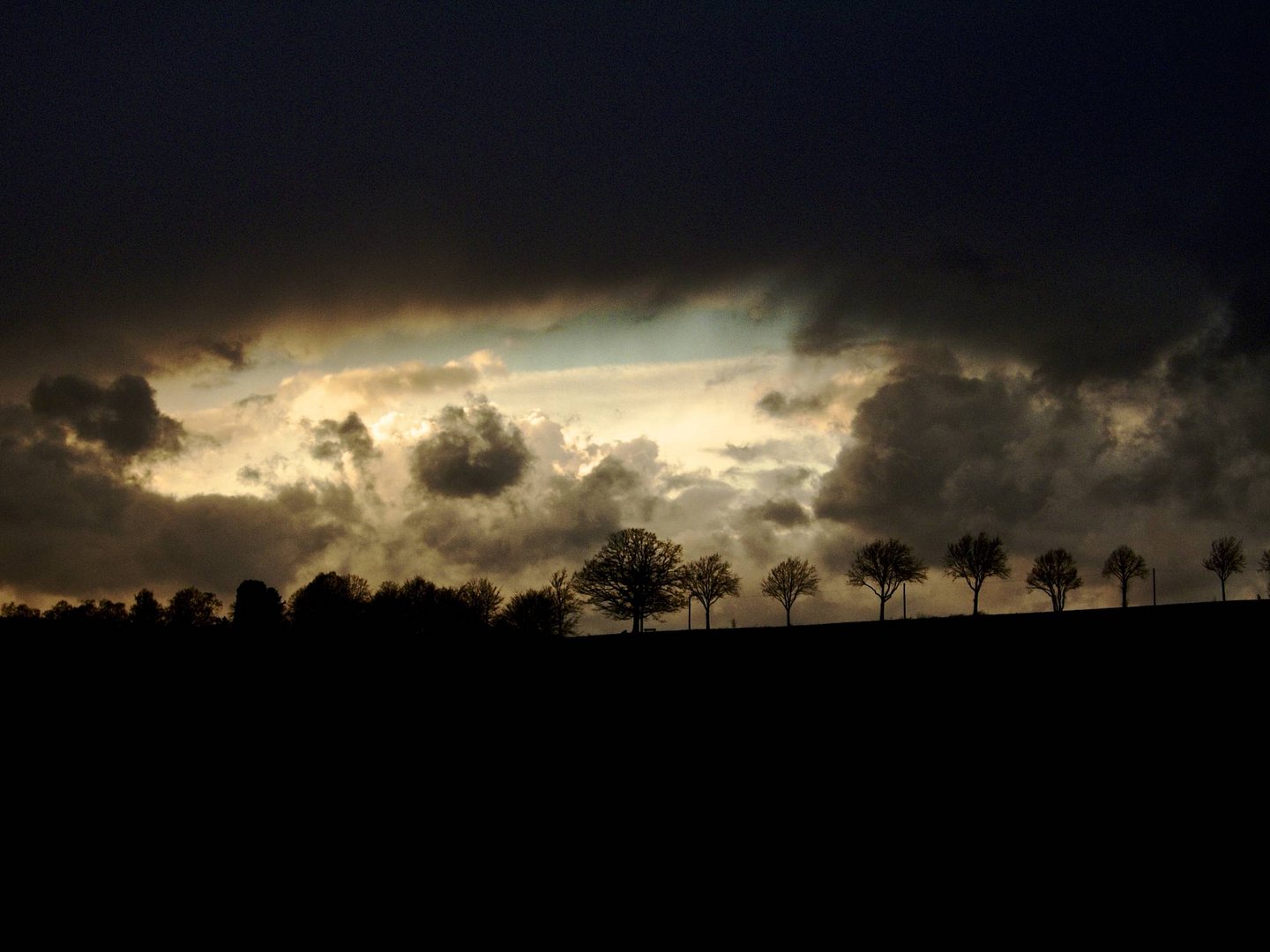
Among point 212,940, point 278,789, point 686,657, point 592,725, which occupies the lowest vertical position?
point 212,940

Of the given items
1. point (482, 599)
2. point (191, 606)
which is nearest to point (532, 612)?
point (482, 599)


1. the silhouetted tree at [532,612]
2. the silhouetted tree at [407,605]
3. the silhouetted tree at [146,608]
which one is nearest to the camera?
the silhouetted tree at [407,605]

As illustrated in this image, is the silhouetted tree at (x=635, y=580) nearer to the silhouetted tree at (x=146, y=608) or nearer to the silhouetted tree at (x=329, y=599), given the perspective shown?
the silhouetted tree at (x=329, y=599)

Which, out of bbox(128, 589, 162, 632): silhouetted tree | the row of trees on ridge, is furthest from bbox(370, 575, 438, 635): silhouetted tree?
Answer: bbox(128, 589, 162, 632): silhouetted tree

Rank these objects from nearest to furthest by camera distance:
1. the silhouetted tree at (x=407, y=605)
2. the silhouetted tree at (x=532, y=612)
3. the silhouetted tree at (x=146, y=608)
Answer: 1. the silhouetted tree at (x=407, y=605)
2. the silhouetted tree at (x=532, y=612)
3. the silhouetted tree at (x=146, y=608)

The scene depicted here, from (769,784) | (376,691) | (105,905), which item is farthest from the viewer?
(376,691)

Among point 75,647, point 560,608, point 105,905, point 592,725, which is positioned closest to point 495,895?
point 592,725

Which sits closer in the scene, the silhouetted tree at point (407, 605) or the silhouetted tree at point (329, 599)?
the silhouetted tree at point (407, 605)

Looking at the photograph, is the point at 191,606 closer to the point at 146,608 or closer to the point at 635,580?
the point at 146,608

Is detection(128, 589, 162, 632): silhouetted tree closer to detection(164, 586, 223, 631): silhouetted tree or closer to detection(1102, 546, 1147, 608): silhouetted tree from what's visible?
detection(164, 586, 223, 631): silhouetted tree

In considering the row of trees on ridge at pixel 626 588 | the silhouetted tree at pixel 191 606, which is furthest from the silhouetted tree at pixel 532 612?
the silhouetted tree at pixel 191 606

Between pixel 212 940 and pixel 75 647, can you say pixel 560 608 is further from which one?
pixel 212 940

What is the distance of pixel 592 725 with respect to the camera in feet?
37.6

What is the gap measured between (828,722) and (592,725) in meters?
3.39
